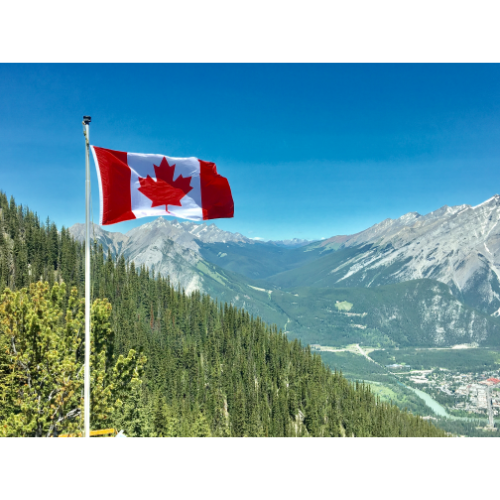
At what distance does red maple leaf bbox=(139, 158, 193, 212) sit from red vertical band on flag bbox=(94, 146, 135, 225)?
49 centimetres

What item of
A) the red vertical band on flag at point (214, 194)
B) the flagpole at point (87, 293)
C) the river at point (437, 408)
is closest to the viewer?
the flagpole at point (87, 293)

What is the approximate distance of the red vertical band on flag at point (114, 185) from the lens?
9906 mm

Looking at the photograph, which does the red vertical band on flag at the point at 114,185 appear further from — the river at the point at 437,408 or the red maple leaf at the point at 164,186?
the river at the point at 437,408

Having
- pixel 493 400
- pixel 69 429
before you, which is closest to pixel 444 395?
pixel 493 400

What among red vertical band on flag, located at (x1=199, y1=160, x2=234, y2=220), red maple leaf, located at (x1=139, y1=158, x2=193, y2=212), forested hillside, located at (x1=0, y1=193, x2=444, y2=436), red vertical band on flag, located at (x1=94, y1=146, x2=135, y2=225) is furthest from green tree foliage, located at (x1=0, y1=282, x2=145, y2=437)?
forested hillside, located at (x1=0, y1=193, x2=444, y2=436)

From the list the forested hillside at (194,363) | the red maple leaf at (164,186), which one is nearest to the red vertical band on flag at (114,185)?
the red maple leaf at (164,186)

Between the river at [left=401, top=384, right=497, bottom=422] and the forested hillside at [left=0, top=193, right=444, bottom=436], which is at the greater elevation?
the forested hillside at [left=0, top=193, right=444, bottom=436]

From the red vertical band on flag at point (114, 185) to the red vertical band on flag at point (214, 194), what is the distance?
2080mm

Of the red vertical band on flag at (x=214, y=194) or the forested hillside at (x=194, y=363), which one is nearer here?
the red vertical band on flag at (x=214, y=194)

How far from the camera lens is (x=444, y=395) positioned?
19500 centimetres

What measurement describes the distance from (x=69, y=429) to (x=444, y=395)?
21761 cm

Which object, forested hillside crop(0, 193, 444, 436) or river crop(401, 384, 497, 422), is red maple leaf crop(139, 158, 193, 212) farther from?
river crop(401, 384, 497, 422)

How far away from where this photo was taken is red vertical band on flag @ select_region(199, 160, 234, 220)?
437 inches
